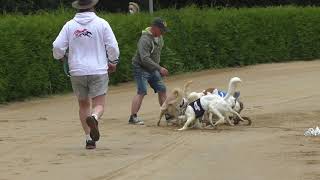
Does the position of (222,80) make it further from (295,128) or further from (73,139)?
(73,139)

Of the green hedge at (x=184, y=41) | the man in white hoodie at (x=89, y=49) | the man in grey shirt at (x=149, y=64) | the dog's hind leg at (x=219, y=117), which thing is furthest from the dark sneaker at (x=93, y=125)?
the green hedge at (x=184, y=41)

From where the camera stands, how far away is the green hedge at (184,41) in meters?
16.7

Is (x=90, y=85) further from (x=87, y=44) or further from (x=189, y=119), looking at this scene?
(x=189, y=119)

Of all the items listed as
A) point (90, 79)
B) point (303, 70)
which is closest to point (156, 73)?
point (90, 79)

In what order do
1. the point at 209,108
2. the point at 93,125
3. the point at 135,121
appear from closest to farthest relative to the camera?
the point at 93,125
the point at 209,108
the point at 135,121

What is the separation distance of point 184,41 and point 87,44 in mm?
13416

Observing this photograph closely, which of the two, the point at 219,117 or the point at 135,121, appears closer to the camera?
the point at 219,117

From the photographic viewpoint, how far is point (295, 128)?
1178 centimetres

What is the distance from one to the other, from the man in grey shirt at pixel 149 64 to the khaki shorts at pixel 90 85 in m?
2.93

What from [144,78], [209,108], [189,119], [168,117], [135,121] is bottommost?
[135,121]

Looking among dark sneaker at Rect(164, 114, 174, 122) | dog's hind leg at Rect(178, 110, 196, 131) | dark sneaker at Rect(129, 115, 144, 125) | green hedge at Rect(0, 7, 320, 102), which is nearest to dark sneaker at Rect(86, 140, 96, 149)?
dog's hind leg at Rect(178, 110, 196, 131)

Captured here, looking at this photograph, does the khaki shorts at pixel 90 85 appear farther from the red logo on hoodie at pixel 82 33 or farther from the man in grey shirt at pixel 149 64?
the man in grey shirt at pixel 149 64

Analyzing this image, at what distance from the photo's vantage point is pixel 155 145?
10164mm

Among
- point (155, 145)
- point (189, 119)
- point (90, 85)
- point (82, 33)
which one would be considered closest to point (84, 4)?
point (82, 33)
